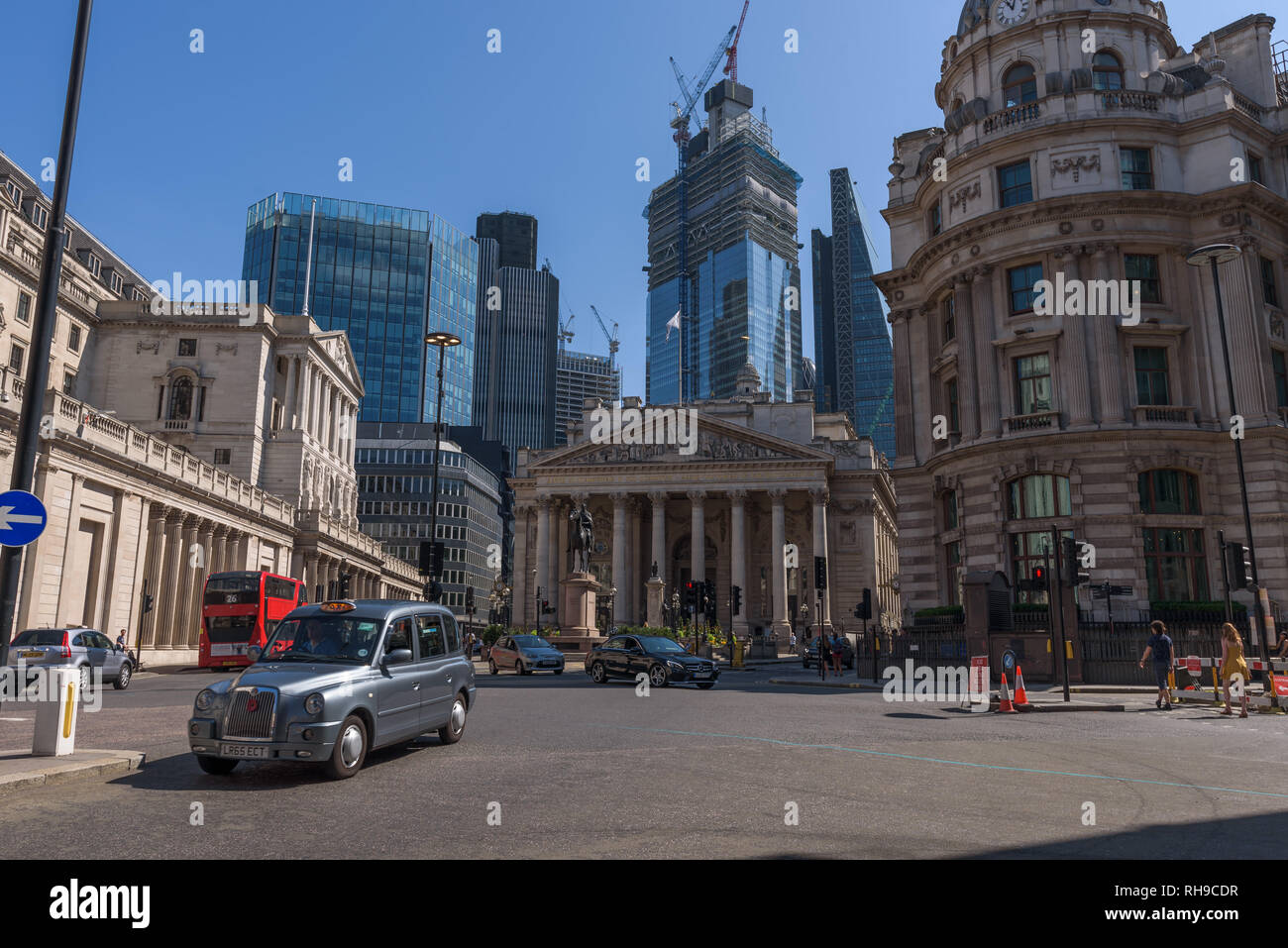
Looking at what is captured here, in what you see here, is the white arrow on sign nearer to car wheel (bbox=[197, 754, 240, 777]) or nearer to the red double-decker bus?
car wheel (bbox=[197, 754, 240, 777])

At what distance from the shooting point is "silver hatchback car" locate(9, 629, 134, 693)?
20828 mm

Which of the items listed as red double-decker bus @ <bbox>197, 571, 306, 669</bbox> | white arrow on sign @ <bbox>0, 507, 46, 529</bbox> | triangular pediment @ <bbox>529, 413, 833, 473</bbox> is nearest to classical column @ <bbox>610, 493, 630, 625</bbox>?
triangular pediment @ <bbox>529, 413, 833, 473</bbox>

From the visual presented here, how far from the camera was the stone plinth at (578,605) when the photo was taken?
1716 inches

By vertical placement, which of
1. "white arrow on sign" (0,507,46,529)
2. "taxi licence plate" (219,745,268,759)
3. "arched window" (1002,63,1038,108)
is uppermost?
"arched window" (1002,63,1038,108)

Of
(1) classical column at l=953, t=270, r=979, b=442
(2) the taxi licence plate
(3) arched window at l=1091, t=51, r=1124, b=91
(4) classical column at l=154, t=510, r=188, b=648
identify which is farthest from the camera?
(4) classical column at l=154, t=510, r=188, b=648

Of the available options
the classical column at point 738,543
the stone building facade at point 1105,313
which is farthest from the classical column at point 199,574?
the classical column at point 738,543

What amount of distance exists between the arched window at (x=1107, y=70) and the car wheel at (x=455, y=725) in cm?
3743

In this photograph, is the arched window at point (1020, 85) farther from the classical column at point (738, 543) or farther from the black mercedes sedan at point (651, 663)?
the classical column at point (738, 543)

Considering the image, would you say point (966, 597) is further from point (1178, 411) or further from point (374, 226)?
point (374, 226)

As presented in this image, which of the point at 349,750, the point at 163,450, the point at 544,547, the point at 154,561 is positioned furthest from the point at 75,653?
the point at 544,547

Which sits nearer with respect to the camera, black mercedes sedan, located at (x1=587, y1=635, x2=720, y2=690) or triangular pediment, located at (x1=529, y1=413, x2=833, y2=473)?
black mercedes sedan, located at (x1=587, y1=635, x2=720, y2=690)

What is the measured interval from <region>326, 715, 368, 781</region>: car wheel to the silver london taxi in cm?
1

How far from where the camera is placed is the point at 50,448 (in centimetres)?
3089
